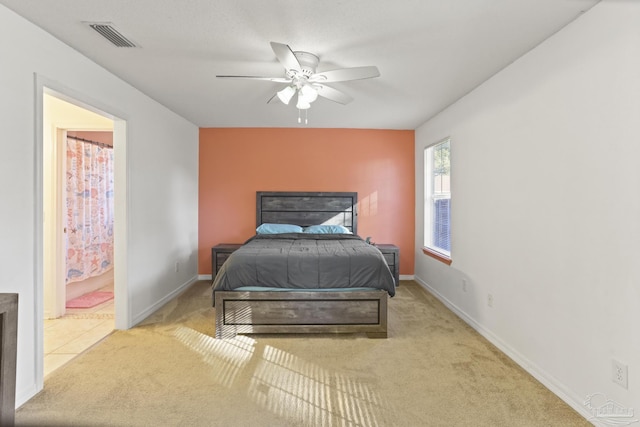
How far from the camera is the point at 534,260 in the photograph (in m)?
2.38

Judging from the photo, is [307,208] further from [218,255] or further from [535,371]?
[535,371]

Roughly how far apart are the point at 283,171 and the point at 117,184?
94.5 inches

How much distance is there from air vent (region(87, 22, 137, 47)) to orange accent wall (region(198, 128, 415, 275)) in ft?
8.93

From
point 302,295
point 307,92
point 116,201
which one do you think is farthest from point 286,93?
point 116,201

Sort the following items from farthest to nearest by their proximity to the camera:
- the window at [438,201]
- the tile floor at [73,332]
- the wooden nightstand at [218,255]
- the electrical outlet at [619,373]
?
1. the wooden nightstand at [218,255]
2. the window at [438,201]
3. the tile floor at [73,332]
4. the electrical outlet at [619,373]

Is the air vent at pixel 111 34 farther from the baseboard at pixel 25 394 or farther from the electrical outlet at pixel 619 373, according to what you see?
the electrical outlet at pixel 619 373

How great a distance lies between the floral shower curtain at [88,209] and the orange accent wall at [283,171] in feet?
3.95

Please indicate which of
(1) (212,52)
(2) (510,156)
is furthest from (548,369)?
(1) (212,52)

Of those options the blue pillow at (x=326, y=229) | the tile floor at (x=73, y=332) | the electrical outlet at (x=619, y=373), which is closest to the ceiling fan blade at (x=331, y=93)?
the blue pillow at (x=326, y=229)

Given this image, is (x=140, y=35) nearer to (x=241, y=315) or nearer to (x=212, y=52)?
(x=212, y=52)

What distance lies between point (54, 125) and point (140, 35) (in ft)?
6.93

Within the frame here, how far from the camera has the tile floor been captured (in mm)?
2631

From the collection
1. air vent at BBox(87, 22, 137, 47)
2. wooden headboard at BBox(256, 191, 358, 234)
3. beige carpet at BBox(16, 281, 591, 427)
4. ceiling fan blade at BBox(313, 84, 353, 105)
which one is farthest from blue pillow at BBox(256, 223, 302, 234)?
air vent at BBox(87, 22, 137, 47)

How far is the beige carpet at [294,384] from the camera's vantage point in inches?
74.7
